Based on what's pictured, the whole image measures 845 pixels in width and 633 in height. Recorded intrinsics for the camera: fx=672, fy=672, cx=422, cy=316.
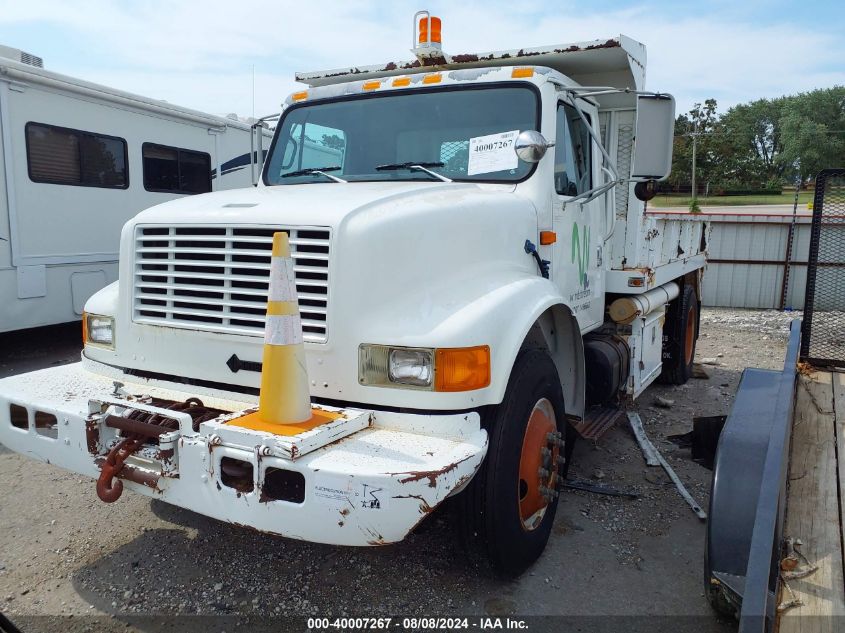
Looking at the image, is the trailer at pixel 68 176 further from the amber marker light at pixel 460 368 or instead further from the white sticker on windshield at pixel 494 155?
the amber marker light at pixel 460 368

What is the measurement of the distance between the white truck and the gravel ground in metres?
0.30

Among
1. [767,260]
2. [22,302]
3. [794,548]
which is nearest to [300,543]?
[794,548]

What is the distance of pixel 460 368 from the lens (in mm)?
2580

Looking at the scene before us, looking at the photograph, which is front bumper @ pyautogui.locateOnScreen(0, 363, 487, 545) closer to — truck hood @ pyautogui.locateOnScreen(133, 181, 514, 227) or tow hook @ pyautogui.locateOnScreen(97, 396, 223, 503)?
tow hook @ pyautogui.locateOnScreen(97, 396, 223, 503)

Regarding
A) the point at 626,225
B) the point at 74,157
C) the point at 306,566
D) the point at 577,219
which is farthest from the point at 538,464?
the point at 74,157

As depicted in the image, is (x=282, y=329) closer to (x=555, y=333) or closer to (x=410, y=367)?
(x=410, y=367)

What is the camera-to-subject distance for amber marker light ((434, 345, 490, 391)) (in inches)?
101

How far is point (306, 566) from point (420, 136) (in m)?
2.37

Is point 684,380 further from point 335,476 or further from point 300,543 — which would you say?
point 335,476

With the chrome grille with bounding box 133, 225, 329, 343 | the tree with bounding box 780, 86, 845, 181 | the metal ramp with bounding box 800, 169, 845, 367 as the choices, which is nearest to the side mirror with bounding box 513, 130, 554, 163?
the chrome grille with bounding box 133, 225, 329, 343

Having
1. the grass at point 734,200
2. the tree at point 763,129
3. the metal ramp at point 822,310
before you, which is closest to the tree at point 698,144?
the grass at point 734,200

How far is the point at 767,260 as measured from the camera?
12.8 meters

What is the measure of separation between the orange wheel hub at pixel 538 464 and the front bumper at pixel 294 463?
56 centimetres

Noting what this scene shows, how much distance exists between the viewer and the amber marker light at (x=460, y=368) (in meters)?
2.56
